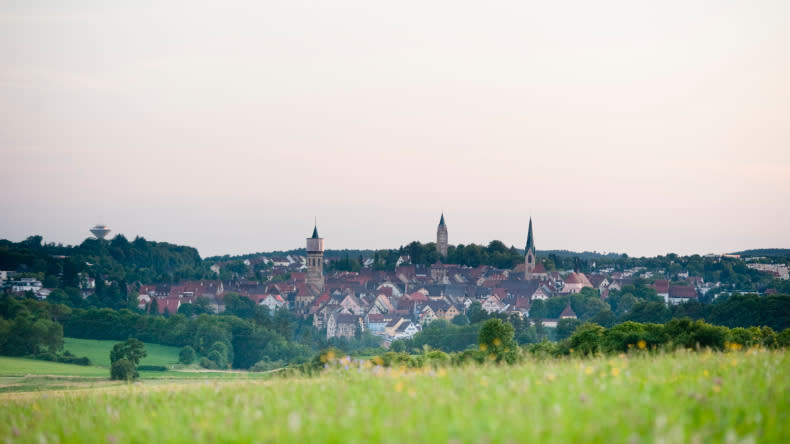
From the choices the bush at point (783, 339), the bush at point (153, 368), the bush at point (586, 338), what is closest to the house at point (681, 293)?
the bush at point (153, 368)

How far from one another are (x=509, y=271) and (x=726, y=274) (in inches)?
1619

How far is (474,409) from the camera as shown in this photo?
6652mm

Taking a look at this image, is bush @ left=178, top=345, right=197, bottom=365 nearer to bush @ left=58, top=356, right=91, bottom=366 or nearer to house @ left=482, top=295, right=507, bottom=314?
bush @ left=58, top=356, right=91, bottom=366

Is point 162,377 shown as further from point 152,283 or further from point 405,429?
point 152,283

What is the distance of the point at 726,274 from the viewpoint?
6535 inches

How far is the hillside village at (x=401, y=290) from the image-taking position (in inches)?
5418

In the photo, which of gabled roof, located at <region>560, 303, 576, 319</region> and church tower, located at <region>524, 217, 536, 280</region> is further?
church tower, located at <region>524, 217, 536, 280</region>

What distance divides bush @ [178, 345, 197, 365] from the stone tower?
9522 cm

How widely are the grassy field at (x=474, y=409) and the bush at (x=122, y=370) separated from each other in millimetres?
52314

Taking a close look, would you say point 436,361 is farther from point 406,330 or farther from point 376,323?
point 376,323

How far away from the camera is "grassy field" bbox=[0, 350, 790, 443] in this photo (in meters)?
5.80

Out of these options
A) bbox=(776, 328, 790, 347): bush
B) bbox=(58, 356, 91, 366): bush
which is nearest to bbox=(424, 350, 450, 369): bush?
bbox=(776, 328, 790, 347): bush

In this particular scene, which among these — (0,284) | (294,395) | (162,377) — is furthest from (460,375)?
(0,284)

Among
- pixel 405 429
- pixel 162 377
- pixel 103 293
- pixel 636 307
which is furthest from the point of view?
pixel 103 293
